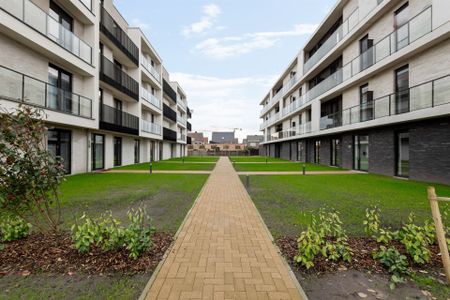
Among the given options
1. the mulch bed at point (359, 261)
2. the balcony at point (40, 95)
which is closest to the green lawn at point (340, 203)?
the mulch bed at point (359, 261)

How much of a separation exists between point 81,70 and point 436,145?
63.8 feet

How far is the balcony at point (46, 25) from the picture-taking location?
377 inches

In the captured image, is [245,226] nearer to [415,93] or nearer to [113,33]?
[415,93]

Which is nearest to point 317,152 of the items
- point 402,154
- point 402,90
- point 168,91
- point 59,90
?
point 402,154

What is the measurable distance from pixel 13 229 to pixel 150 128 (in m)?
22.6

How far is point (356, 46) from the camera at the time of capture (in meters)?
17.8

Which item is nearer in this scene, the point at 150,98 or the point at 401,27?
the point at 401,27

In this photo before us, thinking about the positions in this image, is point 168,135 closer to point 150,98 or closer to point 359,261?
point 150,98

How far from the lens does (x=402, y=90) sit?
1256 centimetres

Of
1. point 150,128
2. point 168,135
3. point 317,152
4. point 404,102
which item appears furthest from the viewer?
point 168,135

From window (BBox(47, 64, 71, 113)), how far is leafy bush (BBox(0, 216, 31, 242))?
9.04m

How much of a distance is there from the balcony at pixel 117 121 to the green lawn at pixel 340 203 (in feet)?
39.6

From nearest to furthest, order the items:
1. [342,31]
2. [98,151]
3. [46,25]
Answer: [46,25] < [98,151] < [342,31]

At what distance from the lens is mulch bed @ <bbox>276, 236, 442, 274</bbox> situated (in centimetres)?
346
